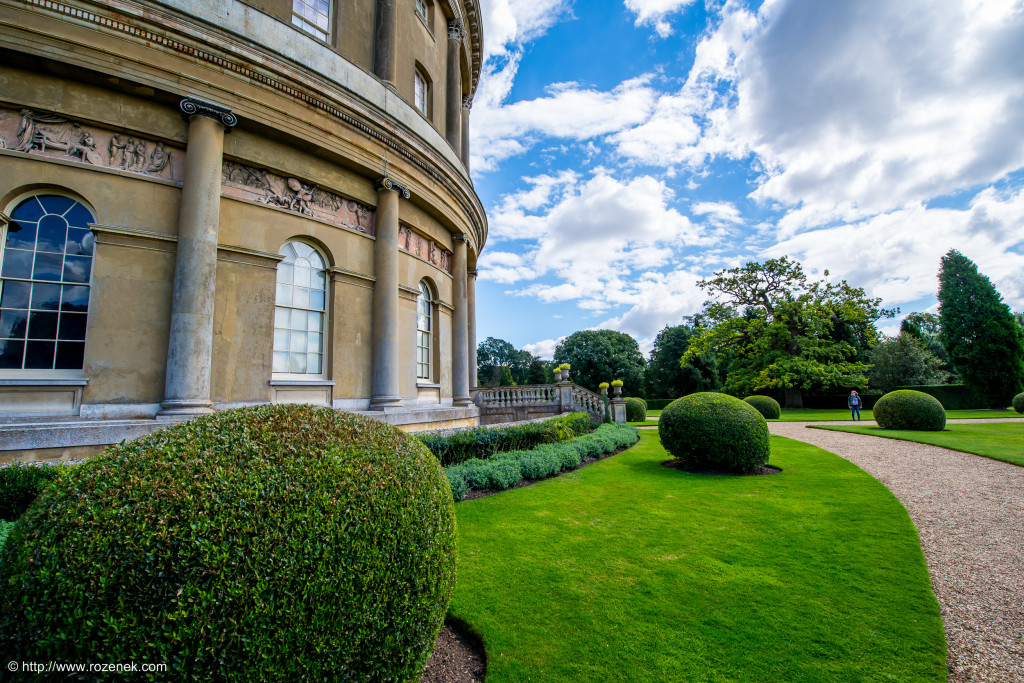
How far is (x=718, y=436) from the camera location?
10.4 metres

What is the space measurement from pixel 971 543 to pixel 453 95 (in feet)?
58.3

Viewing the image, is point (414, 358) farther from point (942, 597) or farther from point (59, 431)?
point (942, 597)

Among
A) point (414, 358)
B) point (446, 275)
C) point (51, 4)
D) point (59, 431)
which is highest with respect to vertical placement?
point (51, 4)

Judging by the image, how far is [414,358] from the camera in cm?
1278

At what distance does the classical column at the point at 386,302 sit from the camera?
10820mm

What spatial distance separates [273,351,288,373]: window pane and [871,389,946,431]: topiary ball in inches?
860

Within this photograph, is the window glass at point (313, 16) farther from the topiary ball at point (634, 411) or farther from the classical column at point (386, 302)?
the topiary ball at point (634, 411)

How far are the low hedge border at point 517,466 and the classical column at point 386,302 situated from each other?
275 centimetres

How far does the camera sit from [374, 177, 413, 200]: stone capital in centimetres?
1139

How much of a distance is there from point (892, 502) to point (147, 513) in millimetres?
10150

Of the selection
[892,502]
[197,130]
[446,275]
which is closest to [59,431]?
[197,130]

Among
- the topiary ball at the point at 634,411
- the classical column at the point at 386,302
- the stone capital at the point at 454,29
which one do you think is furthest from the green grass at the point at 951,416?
the stone capital at the point at 454,29

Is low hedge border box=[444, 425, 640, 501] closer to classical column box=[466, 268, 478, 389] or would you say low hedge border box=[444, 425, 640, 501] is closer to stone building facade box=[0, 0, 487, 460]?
stone building facade box=[0, 0, 487, 460]

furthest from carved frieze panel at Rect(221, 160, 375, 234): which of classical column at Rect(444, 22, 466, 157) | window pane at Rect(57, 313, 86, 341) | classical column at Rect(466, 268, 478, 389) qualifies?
classical column at Rect(466, 268, 478, 389)
